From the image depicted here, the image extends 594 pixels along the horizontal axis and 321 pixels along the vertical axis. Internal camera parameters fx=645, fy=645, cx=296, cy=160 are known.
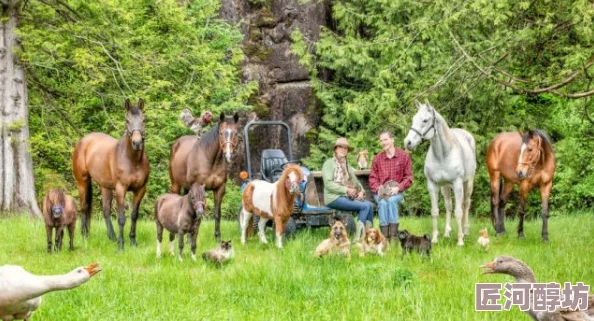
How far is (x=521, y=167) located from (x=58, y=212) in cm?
695

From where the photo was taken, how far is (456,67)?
946 cm

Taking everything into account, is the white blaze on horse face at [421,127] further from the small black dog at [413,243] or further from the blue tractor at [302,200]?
the small black dog at [413,243]

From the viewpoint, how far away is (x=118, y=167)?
10086mm

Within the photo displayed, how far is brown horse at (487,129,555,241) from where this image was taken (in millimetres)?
10133

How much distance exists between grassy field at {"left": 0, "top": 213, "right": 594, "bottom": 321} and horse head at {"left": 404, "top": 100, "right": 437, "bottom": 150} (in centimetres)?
167

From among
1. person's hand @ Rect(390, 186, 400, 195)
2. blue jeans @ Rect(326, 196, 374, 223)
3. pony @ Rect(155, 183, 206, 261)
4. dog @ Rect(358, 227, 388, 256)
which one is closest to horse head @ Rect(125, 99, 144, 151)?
pony @ Rect(155, 183, 206, 261)

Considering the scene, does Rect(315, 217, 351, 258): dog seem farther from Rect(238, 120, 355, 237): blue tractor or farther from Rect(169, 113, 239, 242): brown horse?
Rect(169, 113, 239, 242): brown horse

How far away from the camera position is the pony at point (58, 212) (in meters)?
9.08

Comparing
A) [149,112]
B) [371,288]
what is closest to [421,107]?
[371,288]

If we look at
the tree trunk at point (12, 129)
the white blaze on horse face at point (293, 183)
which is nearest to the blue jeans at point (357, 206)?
the white blaze on horse face at point (293, 183)

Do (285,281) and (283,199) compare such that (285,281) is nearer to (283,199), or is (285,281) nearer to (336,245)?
(336,245)

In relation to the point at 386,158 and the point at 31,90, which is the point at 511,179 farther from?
the point at 31,90

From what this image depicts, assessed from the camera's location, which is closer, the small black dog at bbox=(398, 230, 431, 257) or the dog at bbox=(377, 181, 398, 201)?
the small black dog at bbox=(398, 230, 431, 257)

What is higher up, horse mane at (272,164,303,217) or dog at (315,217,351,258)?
horse mane at (272,164,303,217)
